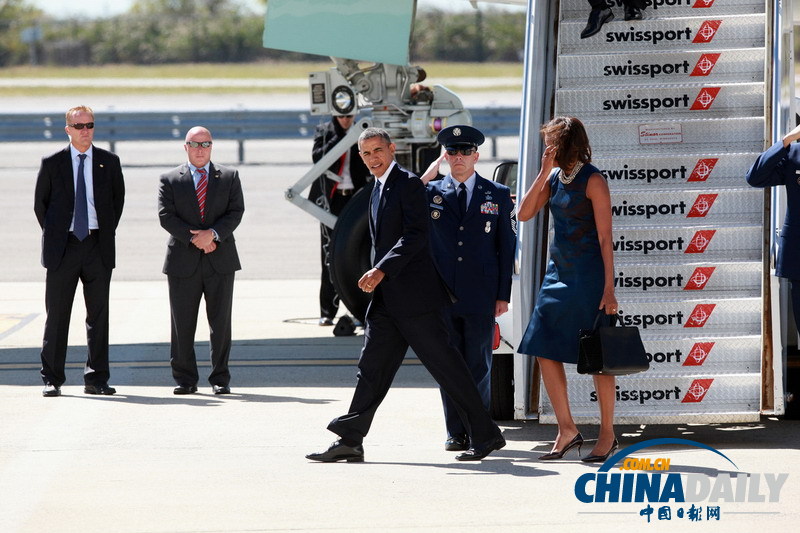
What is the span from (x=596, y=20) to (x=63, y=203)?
11.0 feet

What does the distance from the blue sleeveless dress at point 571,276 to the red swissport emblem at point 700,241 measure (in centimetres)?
99

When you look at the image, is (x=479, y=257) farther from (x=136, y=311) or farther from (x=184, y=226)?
(x=136, y=311)

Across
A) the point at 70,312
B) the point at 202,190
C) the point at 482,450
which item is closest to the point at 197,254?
the point at 202,190

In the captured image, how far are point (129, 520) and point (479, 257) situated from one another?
7.46ft

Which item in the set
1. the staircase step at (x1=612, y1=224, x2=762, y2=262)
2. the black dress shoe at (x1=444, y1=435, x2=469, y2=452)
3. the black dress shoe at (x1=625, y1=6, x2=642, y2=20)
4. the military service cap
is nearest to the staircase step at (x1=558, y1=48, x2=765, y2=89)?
the black dress shoe at (x1=625, y1=6, x2=642, y2=20)

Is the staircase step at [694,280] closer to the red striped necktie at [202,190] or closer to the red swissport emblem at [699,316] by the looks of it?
the red swissport emblem at [699,316]

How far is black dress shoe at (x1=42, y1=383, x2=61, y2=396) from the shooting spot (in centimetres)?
839

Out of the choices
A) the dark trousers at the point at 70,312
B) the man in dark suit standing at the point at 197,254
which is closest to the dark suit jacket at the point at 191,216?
the man in dark suit standing at the point at 197,254

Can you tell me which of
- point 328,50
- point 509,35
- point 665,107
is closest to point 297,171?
point 328,50

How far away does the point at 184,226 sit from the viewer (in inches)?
337

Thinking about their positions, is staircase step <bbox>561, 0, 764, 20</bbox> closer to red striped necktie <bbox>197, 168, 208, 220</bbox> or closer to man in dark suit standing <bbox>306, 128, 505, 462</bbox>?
man in dark suit standing <bbox>306, 128, 505, 462</bbox>

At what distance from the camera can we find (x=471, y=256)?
6.93 m

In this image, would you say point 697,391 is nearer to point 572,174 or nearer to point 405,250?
point 572,174

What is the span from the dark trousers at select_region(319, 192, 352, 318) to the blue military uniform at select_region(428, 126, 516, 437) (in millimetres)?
3693
